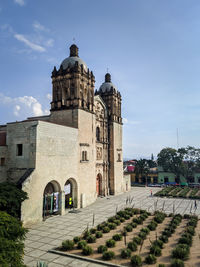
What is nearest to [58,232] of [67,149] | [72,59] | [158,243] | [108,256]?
[108,256]

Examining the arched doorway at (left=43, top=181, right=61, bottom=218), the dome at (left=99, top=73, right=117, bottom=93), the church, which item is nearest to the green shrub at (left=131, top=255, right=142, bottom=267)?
the church

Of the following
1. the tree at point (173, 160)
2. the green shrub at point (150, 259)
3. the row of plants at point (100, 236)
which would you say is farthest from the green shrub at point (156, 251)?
the tree at point (173, 160)

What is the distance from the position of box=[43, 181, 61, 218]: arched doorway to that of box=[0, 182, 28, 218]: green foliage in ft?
13.4

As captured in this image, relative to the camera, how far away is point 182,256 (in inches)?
477

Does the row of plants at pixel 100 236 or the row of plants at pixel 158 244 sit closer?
the row of plants at pixel 158 244

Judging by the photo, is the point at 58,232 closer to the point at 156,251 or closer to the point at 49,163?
the point at 49,163

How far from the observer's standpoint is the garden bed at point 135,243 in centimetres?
1202

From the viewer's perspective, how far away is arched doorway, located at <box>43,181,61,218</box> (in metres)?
21.2

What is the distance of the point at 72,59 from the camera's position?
95.2ft

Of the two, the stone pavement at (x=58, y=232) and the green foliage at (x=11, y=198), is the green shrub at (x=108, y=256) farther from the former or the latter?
the green foliage at (x=11, y=198)

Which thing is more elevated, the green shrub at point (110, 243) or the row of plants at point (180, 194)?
the green shrub at point (110, 243)

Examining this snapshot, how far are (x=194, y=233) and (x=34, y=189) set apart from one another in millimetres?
13956

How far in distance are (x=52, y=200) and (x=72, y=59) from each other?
747 inches

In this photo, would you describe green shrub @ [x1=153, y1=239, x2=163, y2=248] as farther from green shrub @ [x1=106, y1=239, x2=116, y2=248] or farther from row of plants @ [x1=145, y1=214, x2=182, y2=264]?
green shrub @ [x1=106, y1=239, x2=116, y2=248]
